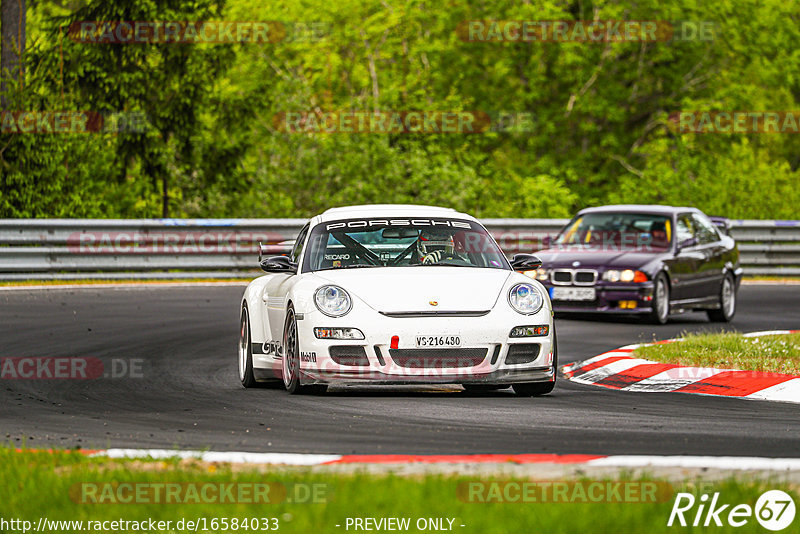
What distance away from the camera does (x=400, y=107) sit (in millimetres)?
40594

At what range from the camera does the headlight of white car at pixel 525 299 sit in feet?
33.1

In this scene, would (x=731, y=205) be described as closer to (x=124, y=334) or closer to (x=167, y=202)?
(x=167, y=202)

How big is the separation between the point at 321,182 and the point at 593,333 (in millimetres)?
13115

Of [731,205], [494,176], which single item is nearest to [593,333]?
[731,205]

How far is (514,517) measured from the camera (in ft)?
17.6

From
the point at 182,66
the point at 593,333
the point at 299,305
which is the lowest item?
the point at 593,333

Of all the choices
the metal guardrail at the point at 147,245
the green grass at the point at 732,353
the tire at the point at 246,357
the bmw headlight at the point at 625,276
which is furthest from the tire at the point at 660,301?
the tire at the point at 246,357

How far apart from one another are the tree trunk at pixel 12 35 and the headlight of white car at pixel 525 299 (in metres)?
18.4

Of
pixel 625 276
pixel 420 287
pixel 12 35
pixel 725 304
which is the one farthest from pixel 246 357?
pixel 12 35

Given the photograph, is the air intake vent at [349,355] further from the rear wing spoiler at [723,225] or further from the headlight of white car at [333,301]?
the rear wing spoiler at [723,225]

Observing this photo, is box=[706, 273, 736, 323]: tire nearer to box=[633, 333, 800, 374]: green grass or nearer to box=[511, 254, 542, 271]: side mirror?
box=[633, 333, 800, 374]: green grass

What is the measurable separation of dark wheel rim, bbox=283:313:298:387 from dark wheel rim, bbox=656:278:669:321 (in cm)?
838

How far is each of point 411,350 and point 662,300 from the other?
8907 mm

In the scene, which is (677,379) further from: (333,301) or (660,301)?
(660,301)
